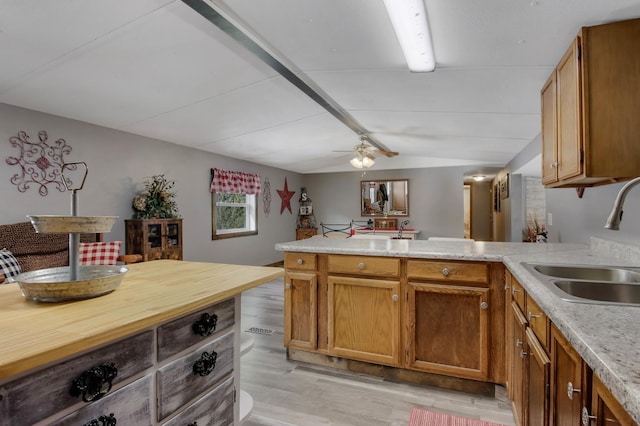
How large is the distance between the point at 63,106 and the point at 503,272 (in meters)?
4.13

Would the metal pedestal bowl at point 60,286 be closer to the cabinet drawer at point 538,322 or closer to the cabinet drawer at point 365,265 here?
the cabinet drawer at point 538,322

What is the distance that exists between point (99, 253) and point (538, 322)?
3.84m

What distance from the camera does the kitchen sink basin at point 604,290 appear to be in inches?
55.0

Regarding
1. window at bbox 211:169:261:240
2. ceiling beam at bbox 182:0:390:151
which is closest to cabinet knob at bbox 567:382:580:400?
ceiling beam at bbox 182:0:390:151

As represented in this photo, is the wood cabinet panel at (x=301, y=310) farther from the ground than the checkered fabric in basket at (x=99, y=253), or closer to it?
closer to it

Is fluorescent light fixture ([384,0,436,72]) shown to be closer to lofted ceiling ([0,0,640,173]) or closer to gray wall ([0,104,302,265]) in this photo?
lofted ceiling ([0,0,640,173])

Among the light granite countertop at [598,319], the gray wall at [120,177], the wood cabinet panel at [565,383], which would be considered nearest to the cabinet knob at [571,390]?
the wood cabinet panel at [565,383]

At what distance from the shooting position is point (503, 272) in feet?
7.13

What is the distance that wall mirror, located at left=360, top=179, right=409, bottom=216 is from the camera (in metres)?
8.07

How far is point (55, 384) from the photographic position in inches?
27.8

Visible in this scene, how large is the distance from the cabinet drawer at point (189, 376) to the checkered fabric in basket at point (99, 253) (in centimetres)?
299

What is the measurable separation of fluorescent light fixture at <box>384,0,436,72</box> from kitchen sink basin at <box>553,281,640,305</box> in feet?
5.11

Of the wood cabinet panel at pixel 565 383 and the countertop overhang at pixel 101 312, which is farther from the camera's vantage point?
the wood cabinet panel at pixel 565 383

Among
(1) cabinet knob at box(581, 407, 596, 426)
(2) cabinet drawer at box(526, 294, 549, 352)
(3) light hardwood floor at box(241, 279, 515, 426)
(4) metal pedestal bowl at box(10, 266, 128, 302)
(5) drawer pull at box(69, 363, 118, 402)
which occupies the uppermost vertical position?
(4) metal pedestal bowl at box(10, 266, 128, 302)
